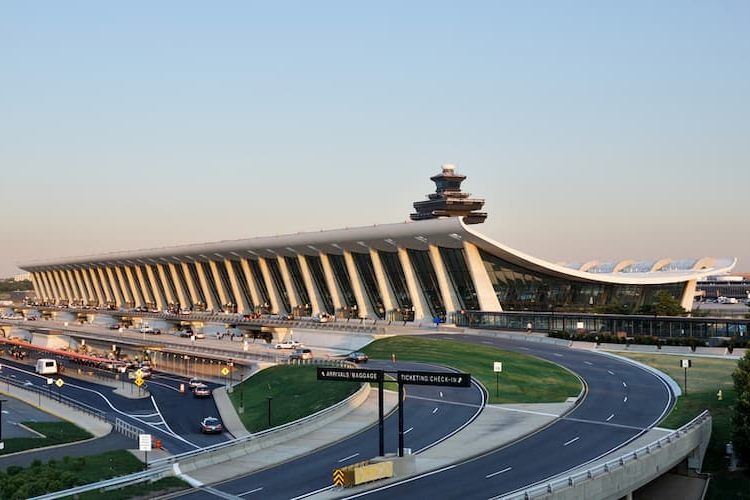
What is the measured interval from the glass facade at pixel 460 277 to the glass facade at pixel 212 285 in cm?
6056

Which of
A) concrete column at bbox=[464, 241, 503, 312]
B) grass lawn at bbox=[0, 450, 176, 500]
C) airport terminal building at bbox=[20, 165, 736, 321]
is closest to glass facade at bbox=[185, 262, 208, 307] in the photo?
airport terminal building at bbox=[20, 165, 736, 321]

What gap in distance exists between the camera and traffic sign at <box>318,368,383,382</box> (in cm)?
3391

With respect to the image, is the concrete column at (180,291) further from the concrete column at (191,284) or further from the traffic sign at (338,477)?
the traffic sign at (338,477)

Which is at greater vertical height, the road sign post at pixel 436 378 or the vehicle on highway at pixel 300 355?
the road sign post at pixel 436 378

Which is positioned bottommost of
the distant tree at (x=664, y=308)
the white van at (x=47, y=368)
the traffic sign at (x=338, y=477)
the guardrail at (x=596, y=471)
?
the white van at (x=47, y=368)

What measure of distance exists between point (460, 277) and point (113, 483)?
67.6 meters

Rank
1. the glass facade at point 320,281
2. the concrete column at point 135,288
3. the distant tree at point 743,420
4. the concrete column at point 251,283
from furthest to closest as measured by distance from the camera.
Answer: the concrete column at point 135,288
the concrete column at point 251,283
the glass facade at point 320,281
the distant tree at point 743,420

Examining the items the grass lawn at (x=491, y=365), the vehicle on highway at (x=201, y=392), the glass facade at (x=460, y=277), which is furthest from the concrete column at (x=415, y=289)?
the vehicle on highway at (x=201, y=392)

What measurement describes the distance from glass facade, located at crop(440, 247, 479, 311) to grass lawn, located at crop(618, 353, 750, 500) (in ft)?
113

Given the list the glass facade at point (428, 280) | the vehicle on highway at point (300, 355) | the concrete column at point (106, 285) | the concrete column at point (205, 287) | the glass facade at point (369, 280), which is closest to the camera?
the vehicle on highway at point (300, 355)

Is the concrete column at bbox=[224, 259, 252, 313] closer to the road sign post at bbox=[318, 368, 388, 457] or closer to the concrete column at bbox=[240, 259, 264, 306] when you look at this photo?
the concrete column at bbox=[240, 259, 264, 306]

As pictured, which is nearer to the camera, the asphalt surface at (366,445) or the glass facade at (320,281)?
the asphalt surface at (366,445)

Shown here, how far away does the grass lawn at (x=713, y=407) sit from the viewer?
3559 centimetres

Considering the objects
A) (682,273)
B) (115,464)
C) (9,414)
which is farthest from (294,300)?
(115,464)
